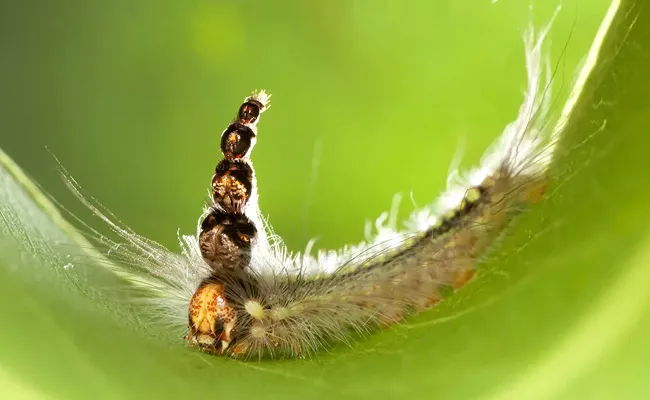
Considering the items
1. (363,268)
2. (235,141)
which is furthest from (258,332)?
(235,141)

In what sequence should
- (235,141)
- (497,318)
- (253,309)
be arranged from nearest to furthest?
(497,318)
(253,309)
(235,141)

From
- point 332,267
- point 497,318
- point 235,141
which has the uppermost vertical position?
point 235,141

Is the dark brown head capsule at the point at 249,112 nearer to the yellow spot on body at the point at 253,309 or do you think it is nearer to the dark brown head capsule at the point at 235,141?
the dark brown head capsule at the point at 235,141

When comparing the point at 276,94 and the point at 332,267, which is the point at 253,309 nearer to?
the point at 332,267

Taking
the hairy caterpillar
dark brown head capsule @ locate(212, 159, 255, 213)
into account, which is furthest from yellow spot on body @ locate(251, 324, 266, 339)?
dark brown head capsule @ locate(212, 159, 255, 213)

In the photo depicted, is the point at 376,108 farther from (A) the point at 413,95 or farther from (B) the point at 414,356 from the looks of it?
(B) the point at 414,356

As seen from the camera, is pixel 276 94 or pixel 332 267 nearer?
pixel 332 267

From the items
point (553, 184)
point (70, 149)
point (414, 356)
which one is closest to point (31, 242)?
point (70, 149)
